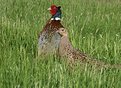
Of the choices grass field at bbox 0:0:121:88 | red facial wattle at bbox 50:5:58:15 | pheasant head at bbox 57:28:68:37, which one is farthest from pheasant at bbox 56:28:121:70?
red facial wattle at bbox 50:5:58:15

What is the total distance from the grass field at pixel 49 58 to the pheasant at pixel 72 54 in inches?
4.1

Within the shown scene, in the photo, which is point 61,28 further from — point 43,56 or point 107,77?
point 107,77

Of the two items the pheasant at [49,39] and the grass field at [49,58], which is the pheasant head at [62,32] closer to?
the pheasant at [49,39]

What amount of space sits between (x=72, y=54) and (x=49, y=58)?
0.83 feet

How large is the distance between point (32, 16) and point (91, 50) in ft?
9.47

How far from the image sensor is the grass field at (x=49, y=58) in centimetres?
A: 319

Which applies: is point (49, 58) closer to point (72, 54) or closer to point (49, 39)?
point (72, 54)

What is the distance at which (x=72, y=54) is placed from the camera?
402 cm

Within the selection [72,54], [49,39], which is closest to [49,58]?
[72,54]

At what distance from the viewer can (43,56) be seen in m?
4.21

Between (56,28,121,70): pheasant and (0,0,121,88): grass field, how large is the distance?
10 cm

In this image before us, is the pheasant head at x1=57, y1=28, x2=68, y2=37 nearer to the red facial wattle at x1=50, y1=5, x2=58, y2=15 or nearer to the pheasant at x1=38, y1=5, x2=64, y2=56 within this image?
the pheasant at x1=38, y1=5, x2=64, y2=56

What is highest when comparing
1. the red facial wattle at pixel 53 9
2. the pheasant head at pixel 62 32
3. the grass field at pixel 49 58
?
the red facial wattle at pixel 53 9

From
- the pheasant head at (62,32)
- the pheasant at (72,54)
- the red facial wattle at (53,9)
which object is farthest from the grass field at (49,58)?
the red facial wattle at (53,9)
